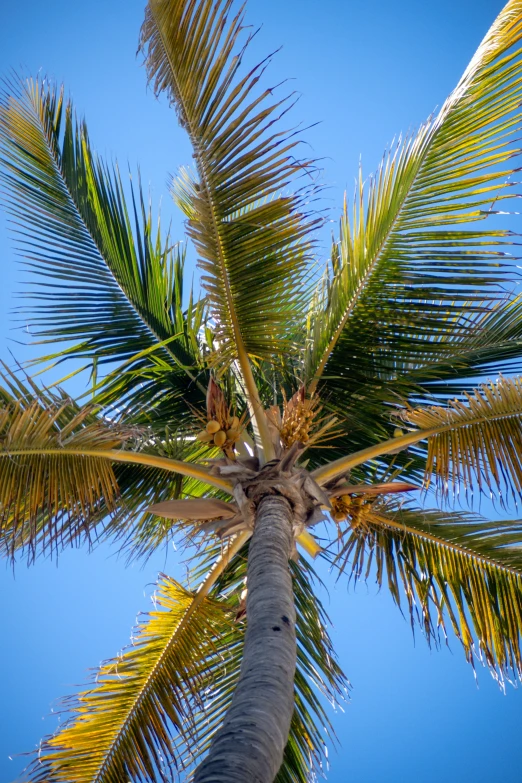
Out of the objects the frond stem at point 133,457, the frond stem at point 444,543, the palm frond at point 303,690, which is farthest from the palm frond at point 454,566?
the frond stem at point 133,457

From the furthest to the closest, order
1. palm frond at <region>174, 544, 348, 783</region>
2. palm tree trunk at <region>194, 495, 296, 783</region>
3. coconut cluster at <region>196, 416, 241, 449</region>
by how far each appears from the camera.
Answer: palm frond at <region>174, 544, 348, 783</region>, coconut cluster at <region>196, 416, 241, 449</region>, palm tree trunk at <region>194, 495, 296, 783</region>

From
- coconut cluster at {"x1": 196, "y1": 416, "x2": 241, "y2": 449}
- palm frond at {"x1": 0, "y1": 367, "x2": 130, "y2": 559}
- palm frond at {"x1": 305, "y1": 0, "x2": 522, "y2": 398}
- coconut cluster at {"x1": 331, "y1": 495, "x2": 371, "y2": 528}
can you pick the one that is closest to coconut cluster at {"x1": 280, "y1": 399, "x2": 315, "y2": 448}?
coconut cluster at {"x1": 196, "y1": 416, "x2": 241, "y2": 449}

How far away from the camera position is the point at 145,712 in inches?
197

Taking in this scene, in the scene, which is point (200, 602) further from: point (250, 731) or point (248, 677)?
point (250, 731)

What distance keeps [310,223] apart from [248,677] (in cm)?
280

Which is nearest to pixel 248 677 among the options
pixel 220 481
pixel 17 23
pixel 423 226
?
pixel 220 481

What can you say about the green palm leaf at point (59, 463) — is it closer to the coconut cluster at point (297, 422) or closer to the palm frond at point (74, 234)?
the coconut cluster at point (297, 422)

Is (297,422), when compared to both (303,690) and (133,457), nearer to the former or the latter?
(133,457)

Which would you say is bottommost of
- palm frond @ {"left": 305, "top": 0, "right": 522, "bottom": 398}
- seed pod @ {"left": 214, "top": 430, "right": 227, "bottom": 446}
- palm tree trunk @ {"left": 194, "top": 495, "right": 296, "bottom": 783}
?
palm tree trunk @ {"left": 194, "top": 495, "right": 296, "bottom": 783}

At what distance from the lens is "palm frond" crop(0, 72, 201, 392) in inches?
222

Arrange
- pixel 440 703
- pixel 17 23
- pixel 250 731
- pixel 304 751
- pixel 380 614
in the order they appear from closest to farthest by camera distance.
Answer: pixel 250 731
pixel 304 751
pixel 440 703
pixel 380 614
pixel 17 23

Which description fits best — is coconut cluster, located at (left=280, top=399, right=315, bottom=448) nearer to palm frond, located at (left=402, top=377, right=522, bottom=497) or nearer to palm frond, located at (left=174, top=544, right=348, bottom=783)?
palm frond, located at (left=402, top=377, right=522, bottom=497)

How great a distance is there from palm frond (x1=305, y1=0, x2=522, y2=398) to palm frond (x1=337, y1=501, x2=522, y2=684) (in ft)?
3.34

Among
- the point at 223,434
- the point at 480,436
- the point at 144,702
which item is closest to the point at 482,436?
the point at 480,436
